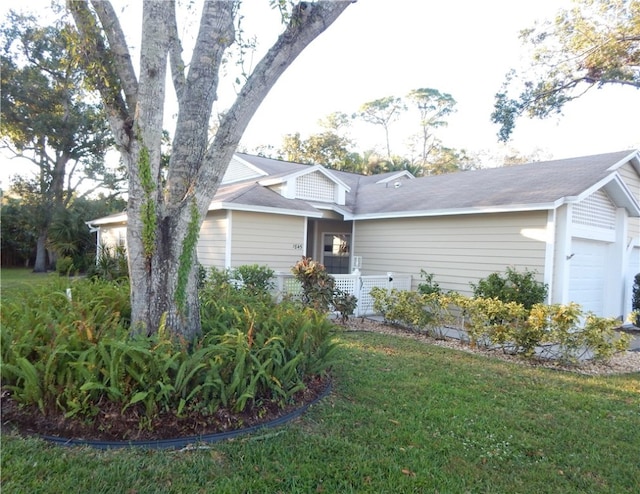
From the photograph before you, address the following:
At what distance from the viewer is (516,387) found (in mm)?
5316

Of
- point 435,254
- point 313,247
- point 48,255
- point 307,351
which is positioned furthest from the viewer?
point 48,255

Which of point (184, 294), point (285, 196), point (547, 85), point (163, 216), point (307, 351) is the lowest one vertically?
point (307, 351)

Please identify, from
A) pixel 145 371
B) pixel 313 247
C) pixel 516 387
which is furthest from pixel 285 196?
pixel 145 371

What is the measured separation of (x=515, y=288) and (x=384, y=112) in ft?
115

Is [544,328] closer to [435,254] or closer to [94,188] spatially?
[435,254]

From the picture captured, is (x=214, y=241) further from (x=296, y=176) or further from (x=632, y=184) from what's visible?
(x=632, y=184)

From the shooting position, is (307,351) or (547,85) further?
(547,85)

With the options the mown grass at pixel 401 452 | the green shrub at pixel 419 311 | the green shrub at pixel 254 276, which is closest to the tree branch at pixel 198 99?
the mown grass at pixel 401 452

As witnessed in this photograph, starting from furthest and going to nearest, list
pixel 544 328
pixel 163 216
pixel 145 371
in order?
pixel 544 328, pixel 163 216, pixel 145 371

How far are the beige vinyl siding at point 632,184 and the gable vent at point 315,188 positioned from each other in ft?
26.5

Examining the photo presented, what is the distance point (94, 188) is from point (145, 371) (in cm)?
2962

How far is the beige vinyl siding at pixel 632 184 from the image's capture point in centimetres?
1141

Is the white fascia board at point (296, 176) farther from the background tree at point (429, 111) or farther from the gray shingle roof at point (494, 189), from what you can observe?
the background tree at point (429, 111)

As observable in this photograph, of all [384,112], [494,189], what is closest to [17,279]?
[494,189]
